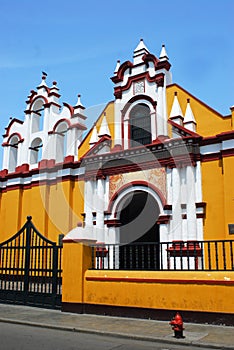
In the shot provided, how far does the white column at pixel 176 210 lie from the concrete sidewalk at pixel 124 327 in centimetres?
523

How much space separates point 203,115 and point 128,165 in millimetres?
3402

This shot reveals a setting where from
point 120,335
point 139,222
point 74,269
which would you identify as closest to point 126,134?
point 139,222

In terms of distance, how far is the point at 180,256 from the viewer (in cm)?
973

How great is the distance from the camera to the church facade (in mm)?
13461

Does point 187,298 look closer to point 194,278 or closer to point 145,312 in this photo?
point 194,278

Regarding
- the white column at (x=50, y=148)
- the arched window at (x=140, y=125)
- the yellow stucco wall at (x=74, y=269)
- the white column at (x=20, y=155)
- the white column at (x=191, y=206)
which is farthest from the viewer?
the white column at (x=20, y=155)

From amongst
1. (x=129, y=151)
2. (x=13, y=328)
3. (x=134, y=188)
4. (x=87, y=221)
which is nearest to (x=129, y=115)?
(x=129, y=151)

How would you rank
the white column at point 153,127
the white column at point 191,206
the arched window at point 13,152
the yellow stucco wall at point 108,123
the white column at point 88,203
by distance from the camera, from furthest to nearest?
the arched window at point 13,152 → the yellow stucco wall at point 108,123 → the white column at point 88,203 → the white column at point 153,127 → the white column at point 191,206

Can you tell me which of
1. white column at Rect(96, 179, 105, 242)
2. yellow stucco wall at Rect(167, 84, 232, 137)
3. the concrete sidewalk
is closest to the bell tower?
yellow stucco wall at Rect(167, 84, 232, 137)

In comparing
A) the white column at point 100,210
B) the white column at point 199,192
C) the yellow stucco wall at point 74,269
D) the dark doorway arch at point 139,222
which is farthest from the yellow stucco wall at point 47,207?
the yellow stucco wall at point 74,269

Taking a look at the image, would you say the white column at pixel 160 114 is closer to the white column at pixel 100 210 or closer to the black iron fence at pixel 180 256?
the white column at pixel 100 210

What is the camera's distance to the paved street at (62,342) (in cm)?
629

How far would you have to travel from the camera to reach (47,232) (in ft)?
56.7

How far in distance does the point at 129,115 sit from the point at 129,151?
1964 millimetres
